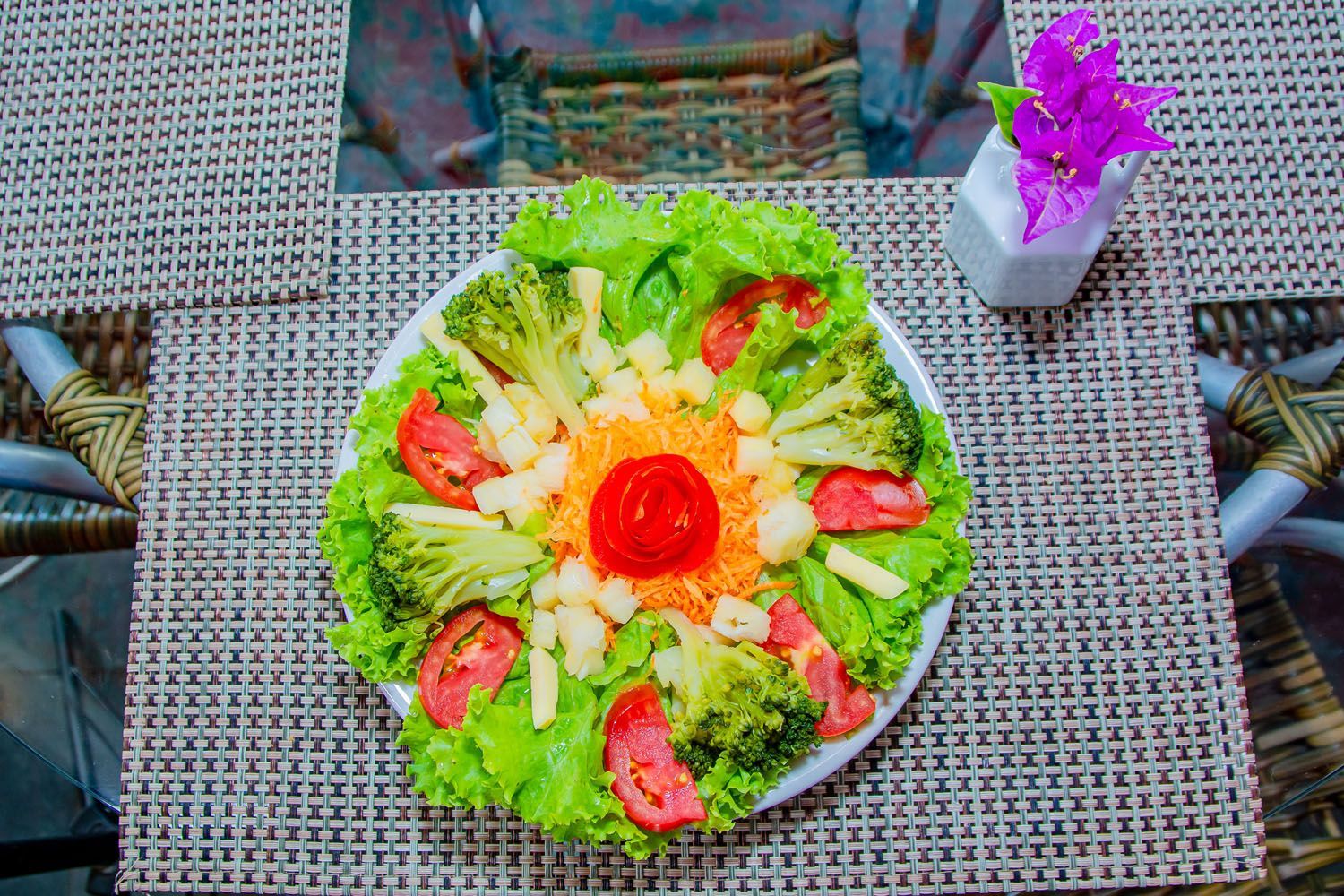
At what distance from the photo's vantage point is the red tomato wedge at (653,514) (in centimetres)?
128

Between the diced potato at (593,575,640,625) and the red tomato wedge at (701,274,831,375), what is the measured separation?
14.1 inches

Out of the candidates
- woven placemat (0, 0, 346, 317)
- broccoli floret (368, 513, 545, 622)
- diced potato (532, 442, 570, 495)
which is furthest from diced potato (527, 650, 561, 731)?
woven placemat (0, 0, 346, 317)

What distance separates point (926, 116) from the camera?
210 cm

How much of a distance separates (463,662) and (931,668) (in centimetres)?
72

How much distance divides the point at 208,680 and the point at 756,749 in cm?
89

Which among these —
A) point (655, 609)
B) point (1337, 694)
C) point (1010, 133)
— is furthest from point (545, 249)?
point (1337, 694)

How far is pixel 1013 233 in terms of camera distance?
1.48 m

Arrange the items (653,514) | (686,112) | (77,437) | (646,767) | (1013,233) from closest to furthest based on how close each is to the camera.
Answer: (653,514) → (646,767) → (1013,233) → (77,437) → (686,112)

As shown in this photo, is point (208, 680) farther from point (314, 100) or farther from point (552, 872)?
Result: point (314, 100)

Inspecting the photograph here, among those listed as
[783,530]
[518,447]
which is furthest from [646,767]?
[518,447]

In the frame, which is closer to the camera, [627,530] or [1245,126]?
→ [627,530]

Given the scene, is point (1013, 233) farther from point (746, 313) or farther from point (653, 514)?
point (653, 514)

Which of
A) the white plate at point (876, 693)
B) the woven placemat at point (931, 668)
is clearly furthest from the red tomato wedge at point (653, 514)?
the woven placemat at point (931, 668)

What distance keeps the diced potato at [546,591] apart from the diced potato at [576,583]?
0.02 m
